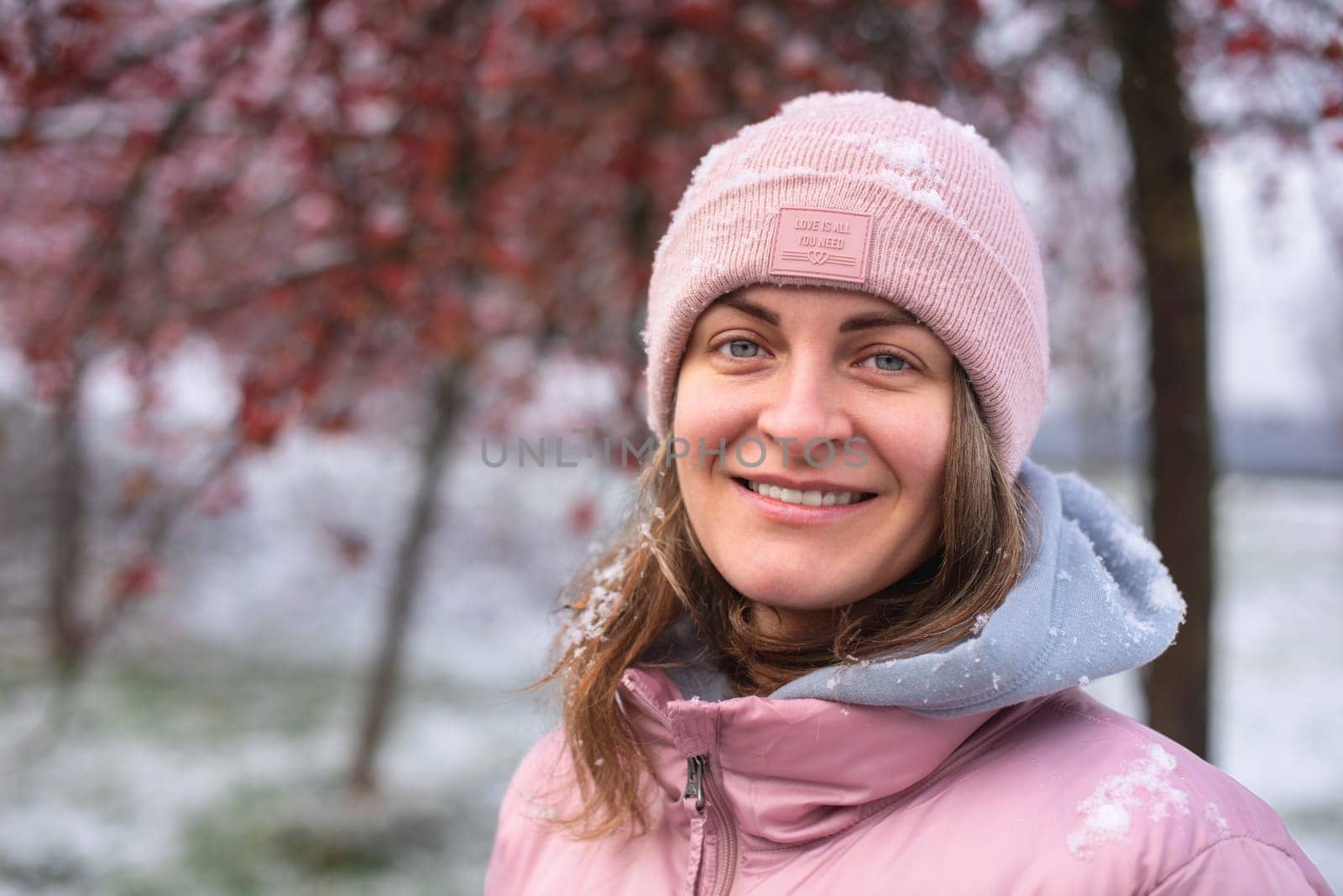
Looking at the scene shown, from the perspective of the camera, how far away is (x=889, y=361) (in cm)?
125

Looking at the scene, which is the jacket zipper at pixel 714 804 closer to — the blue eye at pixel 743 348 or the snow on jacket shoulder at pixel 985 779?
the snow on jacket shoulder at pixel 985 779

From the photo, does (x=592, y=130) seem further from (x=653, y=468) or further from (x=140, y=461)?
(x=140, y=461)

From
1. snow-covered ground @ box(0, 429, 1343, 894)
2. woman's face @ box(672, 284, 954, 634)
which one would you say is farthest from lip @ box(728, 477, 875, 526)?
snow-covered ground @ box(0, 429, 1343, 894)

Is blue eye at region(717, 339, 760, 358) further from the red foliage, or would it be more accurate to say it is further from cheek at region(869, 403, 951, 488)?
the red foliage

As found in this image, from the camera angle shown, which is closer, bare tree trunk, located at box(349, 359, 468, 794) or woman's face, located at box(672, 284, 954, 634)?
woman's face, located at box(672, 284, 954, 634)

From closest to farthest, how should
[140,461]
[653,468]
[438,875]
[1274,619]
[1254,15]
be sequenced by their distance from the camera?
[653,468], [1254,15], [438,875], [1274,619], [140,461]

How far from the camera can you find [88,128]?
10.8 feet

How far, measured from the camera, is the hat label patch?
1.22 metres

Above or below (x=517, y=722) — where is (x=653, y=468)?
above

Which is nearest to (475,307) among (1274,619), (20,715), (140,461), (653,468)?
(653,468)

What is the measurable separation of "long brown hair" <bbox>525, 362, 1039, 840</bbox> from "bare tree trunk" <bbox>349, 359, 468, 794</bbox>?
3.14 meters

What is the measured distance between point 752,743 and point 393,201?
2.87 m

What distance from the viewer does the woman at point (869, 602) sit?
1.05m

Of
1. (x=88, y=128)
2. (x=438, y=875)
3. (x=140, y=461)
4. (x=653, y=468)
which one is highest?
(x=88, y=128)
